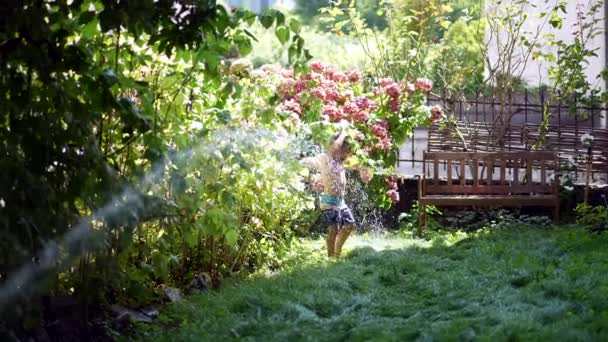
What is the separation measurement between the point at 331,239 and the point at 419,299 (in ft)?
8.67

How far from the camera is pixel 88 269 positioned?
6.57 metres

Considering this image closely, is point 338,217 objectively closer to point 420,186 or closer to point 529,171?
point 420,186

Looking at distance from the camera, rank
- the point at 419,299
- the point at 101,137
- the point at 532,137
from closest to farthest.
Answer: the point at 101,137 → the point at 419,299 → the point at 532,137

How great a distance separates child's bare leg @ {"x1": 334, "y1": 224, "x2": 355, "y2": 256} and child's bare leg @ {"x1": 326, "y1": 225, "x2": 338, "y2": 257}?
31mm

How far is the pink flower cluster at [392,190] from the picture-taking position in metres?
11.9

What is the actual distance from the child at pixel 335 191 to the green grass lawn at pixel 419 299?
0.26m

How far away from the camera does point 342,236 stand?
388 inches

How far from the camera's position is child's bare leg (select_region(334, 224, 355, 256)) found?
9.80 m

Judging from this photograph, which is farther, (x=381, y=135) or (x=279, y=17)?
(x=381, y=135)

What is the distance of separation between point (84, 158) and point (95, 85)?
0.38m

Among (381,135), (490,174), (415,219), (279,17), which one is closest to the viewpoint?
(279,17)

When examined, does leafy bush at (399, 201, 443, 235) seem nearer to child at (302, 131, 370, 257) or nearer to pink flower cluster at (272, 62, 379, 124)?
pink flower cluster at (272, 62, 379, 124)

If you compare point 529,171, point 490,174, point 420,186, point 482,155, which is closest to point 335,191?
point 420,186

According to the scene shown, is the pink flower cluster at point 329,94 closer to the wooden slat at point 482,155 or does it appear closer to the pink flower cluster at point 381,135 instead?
the pink flower cluster at point 381,135
